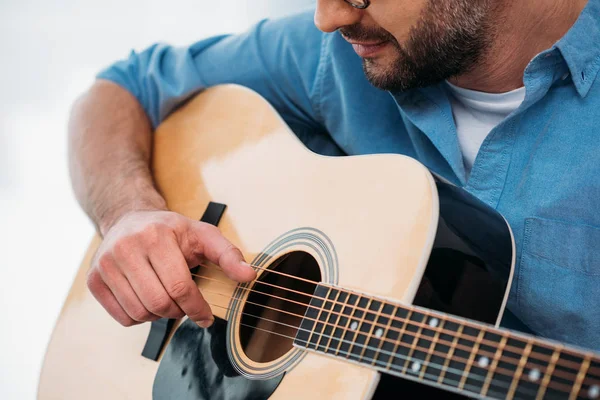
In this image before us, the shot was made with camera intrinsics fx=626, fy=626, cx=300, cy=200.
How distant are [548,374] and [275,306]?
0.42 metres

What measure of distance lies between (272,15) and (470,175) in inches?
37.7

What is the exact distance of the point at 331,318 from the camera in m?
0.77

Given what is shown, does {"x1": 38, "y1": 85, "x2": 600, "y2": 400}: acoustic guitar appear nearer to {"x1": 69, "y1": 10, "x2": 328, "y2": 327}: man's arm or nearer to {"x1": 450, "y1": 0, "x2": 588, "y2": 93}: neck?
{"x1": 69, "y1": 10, "x2": 328, "y2": 327}: man's arm

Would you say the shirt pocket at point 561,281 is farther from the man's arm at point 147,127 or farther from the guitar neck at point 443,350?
the man's arm at point 147,127

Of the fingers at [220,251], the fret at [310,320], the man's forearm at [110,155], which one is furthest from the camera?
the man's forearm at [110,155]

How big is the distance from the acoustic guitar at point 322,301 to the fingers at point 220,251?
0.10 feet

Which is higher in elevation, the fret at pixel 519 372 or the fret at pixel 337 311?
the fret at pixel 519 372

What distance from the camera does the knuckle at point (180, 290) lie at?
2.92 ft

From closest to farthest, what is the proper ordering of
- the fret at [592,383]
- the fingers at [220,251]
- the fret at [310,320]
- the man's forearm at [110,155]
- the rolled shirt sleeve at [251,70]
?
1. the fret at [592,383]
2. the fret at [310,320]
3. the fingers at [220,251]
4. the man's forearm at [110,155]
5. the rolled shirt sleeve at [251,70]

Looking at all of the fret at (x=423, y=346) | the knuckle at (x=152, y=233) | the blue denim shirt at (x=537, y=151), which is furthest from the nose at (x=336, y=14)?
the fret at (x=423, y=346)

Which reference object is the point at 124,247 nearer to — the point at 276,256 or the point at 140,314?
Answer: the point at 140,314

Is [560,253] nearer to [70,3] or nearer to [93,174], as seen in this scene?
[93,174]

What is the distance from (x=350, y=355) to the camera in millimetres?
726

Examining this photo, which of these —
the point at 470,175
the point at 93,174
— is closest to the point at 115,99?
the point at 93,174
